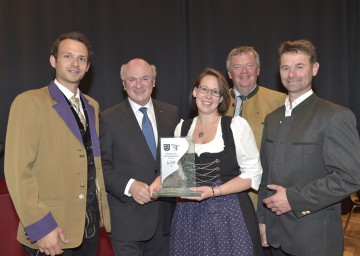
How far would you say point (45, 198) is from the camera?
207 cm

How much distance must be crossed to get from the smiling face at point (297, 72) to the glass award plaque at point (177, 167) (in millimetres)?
Result: 641

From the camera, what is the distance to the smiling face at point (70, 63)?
2219 mm

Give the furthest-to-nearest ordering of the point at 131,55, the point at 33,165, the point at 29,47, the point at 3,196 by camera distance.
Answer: the point at 131,55, the point at 29,47, the point at 3,196, the point at 33,165

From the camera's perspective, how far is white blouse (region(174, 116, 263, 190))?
2225 millimetres

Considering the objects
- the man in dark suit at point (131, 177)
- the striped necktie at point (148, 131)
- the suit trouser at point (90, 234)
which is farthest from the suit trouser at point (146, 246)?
the striped necktie at point (148, 131)

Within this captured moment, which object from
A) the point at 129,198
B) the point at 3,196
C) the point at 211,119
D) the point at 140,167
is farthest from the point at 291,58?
the point at 3,196

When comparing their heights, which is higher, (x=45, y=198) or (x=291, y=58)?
(x=291, y=58)

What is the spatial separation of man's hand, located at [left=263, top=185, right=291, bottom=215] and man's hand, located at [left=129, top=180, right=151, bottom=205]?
2.31 ft

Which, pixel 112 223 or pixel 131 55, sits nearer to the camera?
pixel 112 223

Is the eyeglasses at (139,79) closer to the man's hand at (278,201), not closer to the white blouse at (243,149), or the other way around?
the white blouse at (243,149)

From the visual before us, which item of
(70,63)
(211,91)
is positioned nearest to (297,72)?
(211,91)

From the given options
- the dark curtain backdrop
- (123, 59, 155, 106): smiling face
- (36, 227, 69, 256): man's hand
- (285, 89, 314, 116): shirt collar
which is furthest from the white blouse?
the dark curtain backdrop

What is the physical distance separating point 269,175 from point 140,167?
796mm

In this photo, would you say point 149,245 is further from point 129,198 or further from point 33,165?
point 33,165
